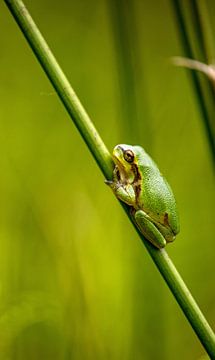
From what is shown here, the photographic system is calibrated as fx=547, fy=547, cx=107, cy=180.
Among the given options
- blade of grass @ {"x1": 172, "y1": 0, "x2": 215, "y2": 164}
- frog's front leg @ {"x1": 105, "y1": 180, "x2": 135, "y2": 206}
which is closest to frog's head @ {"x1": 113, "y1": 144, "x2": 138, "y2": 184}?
frog's front leg @ {"x1": 105, "y1": 180, "x2": 135, "y2": 206}

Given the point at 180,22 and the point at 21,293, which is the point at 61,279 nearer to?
the point at 21,293

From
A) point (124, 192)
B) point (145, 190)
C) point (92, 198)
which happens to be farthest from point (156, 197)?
point (92, 198)

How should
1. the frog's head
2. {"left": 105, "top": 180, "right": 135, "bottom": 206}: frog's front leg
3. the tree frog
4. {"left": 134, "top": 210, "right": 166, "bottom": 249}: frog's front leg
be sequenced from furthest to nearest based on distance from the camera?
the frog's head, the tree frog, {"left": 105, "top": 180, "right": 135, "bottom": 206}: frog's front leg, {"left": 134, "top": 210, "right": 166, "bottom": 249}: frog's front leg

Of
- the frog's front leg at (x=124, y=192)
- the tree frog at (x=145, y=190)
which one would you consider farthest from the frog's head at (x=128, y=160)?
the frog's front leg at (x=124, y=192)

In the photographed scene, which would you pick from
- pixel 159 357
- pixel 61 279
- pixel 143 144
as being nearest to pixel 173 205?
pixel 143 144

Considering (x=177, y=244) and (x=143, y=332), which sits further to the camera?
(x=177, y=244)

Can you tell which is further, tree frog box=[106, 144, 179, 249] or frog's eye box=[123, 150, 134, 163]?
frog's eye box=[123, 150, 134, 163]

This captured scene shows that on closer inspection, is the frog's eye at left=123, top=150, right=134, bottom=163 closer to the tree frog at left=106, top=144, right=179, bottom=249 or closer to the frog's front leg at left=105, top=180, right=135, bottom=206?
the tree frog at left=106, top=144, right=179, bottom=249
